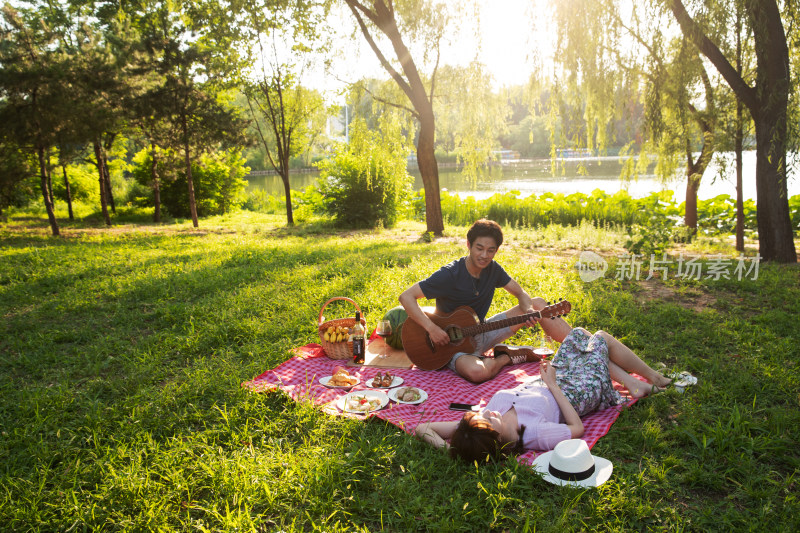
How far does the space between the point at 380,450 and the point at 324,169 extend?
47.6ft

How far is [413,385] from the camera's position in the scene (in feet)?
13.7

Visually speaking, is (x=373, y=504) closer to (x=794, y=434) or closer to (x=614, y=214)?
(x=794, y=434)

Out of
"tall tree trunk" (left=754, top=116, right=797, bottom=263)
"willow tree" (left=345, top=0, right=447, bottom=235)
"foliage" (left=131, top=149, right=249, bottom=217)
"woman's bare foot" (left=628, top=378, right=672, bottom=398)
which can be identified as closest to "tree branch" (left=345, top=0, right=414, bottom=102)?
"willow tree" (left=345, top=0, right=447, bottom=235)

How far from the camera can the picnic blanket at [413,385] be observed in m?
3.47

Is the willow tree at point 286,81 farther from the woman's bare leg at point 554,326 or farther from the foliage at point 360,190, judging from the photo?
the woman's bare leg at point 554,326

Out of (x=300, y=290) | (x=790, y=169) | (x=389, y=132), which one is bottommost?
(x=300, y=290)

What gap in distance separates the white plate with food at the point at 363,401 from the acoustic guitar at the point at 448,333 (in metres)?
0.71

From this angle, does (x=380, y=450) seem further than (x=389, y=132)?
No

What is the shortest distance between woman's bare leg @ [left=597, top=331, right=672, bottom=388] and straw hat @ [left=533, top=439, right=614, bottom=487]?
112cm

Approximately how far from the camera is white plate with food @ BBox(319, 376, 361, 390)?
408cm

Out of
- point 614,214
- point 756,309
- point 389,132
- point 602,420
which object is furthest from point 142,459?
point 614,214

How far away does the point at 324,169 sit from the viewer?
1664 centimetres

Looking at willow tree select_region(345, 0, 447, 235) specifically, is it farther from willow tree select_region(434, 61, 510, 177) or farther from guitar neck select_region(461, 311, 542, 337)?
guitar neck select_region(461, 311, 542, 337)
